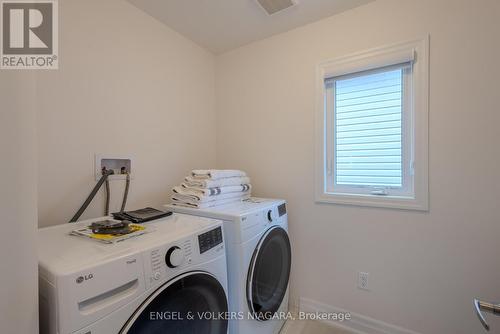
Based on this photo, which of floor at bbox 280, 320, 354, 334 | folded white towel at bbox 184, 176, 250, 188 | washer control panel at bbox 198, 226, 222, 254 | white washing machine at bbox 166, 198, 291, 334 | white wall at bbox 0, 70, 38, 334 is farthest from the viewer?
floor at bbox 280, 320, 354, 334

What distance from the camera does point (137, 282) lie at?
692 millimetres

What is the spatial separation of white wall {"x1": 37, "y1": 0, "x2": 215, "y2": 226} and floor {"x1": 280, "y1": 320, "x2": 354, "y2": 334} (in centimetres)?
126

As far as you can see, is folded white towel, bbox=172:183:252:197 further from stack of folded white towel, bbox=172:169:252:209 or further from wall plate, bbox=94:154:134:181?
wall plate, bbox=94:154:134:181

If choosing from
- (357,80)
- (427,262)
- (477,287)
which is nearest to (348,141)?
(357,80)

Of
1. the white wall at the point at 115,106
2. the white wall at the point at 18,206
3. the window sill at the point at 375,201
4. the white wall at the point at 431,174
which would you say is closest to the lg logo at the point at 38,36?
the white wall at the point at 115,106

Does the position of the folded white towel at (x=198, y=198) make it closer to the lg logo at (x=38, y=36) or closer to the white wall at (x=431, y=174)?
the white wall at (x=431, y=174)

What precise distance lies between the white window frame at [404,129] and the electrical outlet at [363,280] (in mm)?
471

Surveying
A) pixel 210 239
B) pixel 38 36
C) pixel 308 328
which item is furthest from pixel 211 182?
pixel 308 328

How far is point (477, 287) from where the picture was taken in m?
1.24

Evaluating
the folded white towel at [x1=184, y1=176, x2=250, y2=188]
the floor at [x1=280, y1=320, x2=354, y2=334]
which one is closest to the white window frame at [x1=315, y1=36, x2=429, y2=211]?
the folded white towel at [x1=184, y1=176, x2=250, y2=188]

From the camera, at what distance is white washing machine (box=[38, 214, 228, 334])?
58 centimetres

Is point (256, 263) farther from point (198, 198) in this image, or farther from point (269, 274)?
point (198, 198)

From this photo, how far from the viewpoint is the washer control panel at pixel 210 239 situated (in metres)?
0.93

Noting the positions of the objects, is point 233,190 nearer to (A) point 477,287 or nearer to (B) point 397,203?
(B) point 397,203
